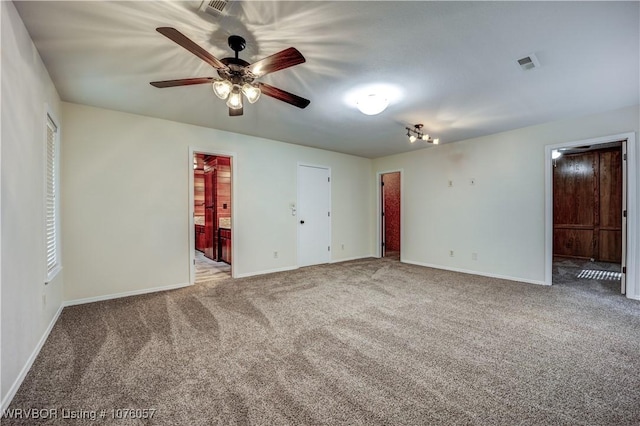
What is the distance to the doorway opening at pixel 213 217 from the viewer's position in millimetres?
5434

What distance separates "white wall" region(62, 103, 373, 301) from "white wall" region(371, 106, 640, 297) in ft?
9.16

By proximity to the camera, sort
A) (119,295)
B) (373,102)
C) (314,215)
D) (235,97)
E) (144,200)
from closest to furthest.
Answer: (235,97), (373,102), (119,295), (144,200), (314,215)

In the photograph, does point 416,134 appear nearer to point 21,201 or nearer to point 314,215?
point 314,215

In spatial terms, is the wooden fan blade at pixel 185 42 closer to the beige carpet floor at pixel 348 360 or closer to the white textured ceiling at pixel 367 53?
the white textured ceiling at pixel 367 53

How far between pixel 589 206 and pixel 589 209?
0.21ft

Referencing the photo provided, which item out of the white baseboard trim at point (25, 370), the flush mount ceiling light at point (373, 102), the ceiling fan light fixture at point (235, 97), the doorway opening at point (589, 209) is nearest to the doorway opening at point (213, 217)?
the white baseboard trim at point (25, 370)

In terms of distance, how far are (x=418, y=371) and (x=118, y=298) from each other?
3.63m

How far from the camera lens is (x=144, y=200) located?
12.4 feet

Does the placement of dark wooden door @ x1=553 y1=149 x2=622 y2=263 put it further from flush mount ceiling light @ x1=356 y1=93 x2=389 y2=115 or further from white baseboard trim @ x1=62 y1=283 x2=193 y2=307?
white baseboard trim @ x1=62 y1=283 x2=193 y2=307

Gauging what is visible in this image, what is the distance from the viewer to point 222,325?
8.93ft

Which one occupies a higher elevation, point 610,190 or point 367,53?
point 367,53

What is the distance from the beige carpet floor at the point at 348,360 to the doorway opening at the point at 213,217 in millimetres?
1922

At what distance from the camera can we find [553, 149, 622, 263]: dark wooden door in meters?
5.68

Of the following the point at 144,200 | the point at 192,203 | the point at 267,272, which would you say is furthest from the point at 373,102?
the point at 267,272
